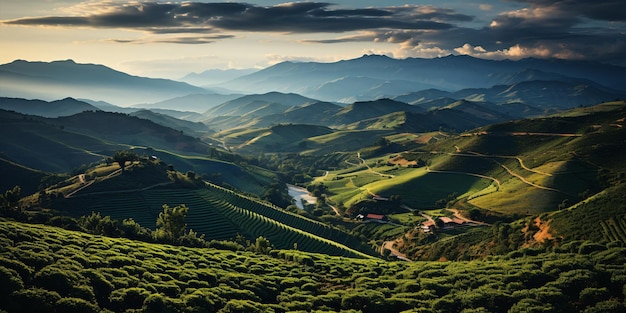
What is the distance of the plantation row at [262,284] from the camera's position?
38750 mm

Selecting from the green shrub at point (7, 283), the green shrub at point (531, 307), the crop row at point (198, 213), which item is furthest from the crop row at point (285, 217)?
the green shrub at point (7, 283)

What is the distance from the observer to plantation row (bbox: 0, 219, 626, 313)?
38.8 meters

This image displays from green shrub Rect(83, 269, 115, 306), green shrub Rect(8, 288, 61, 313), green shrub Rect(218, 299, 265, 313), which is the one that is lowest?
green shrub Rect(218, 299, 265, 313)

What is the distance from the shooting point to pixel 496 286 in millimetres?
47938

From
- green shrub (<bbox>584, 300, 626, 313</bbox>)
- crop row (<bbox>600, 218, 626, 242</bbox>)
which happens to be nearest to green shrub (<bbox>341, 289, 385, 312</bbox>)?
green shrub (<bbox>584, 300, 626, 313</bbox>)

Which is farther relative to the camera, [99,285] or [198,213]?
[198,213]

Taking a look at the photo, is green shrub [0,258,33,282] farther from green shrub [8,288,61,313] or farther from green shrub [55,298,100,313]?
green shrub [55,298,100,313]

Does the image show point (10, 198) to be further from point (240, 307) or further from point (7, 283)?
point (240, 307)

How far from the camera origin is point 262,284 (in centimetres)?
5266

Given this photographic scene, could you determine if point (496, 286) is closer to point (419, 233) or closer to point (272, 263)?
point (272, 263)

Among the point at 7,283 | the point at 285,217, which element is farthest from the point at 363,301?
the point at 285,217

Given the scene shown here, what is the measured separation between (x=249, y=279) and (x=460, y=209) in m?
125

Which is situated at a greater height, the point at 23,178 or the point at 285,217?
the point at 23,178

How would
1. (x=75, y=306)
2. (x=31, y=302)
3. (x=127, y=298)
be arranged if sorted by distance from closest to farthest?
(x=31, y=302) < (x=75, y=306) < (x=127, y=298)
